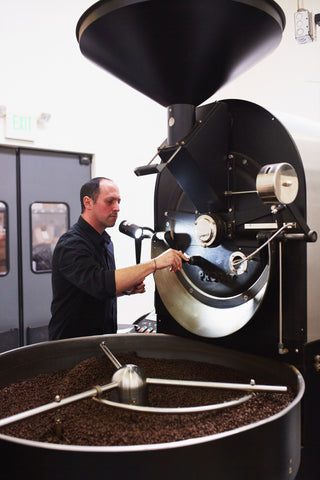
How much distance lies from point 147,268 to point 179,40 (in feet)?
2.35

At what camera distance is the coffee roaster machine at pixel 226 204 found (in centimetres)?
104

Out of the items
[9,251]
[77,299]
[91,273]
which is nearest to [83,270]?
[91,273]

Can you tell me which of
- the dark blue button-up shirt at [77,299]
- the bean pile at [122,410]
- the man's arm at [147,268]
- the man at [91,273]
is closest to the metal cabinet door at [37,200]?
the man at [91,273]

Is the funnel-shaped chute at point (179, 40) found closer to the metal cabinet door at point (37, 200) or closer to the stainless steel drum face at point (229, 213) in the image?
the stainless steel drum face at point (229, 213)

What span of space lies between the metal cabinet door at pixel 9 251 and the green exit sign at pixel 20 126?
154 millimetres

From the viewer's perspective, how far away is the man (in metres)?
1.58

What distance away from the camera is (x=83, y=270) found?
1712 millimetres

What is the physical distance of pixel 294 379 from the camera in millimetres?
1144

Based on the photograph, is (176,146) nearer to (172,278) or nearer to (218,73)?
(218,73)

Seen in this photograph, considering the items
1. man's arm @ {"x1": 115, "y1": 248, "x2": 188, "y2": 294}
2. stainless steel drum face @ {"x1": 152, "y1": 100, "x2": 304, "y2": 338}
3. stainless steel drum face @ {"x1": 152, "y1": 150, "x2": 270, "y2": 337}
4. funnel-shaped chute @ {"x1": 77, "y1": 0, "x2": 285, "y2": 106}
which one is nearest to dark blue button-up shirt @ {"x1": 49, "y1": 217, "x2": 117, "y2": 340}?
man's arm @ {"x1": 115, "y1": 248, "x2": 188, "y2": 294}

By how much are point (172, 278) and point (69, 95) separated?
9.01 ft

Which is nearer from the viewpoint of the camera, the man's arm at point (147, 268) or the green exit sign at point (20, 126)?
the man's arm at point (147, 268)

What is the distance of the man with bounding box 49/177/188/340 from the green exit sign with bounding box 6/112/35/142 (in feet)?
5.49

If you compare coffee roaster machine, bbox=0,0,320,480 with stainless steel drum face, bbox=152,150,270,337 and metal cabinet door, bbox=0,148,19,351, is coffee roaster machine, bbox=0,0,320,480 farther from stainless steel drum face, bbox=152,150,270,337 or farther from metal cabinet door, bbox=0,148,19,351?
metal cabinet door, bbox=0,148,19,351
